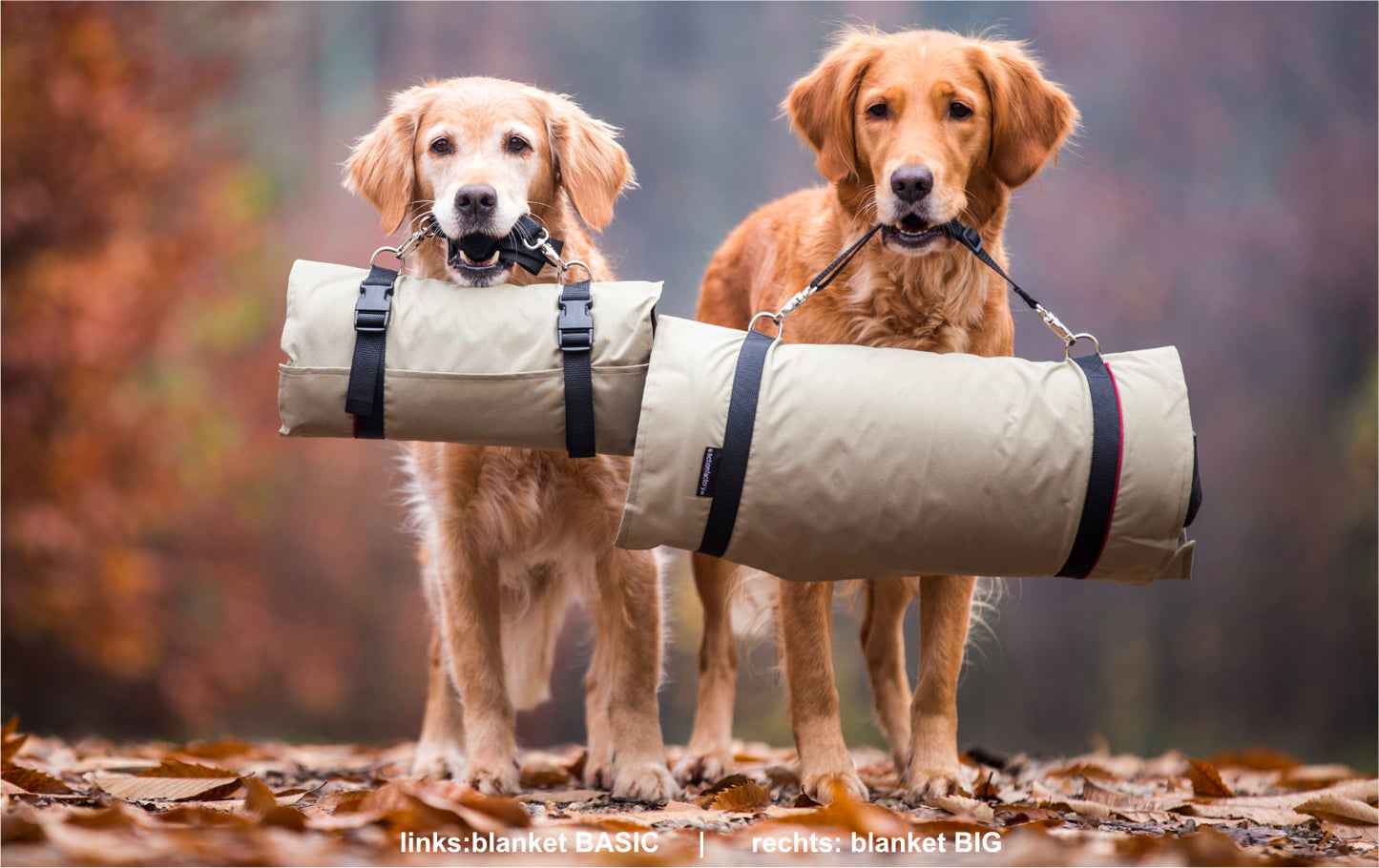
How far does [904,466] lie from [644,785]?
3.45 feet

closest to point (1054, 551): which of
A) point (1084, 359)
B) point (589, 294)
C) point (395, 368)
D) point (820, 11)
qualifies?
point (1084, 359)

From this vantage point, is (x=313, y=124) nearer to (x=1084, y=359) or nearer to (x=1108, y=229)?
(x=1108, y=229)

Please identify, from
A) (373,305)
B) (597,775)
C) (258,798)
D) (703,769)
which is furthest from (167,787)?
(703,769)

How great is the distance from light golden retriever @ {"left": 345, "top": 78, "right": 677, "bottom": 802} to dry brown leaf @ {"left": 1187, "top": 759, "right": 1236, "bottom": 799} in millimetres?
1295

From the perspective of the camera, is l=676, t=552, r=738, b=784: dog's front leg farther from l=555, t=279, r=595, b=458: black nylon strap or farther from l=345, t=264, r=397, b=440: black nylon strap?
l=345, t=264, r=397, b=440: black nylon strap

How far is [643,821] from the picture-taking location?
2127 millimetres

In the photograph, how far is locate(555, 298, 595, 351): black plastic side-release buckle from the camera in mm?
2168

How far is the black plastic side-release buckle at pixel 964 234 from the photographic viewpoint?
2.42 metres

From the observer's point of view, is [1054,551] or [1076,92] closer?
[1054,551]

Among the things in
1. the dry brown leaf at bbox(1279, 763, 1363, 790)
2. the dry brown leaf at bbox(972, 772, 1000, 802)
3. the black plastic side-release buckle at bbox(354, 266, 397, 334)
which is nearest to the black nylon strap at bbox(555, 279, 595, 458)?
the black plastic side-release buckle at bbox(354, 266, 397, 334)

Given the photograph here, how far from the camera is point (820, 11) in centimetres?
508

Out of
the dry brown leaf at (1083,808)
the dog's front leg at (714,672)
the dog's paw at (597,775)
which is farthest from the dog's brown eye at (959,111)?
the dog's paw at (597,775)

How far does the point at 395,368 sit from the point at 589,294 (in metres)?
0.40

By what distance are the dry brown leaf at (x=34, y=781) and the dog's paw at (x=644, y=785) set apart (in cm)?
118
